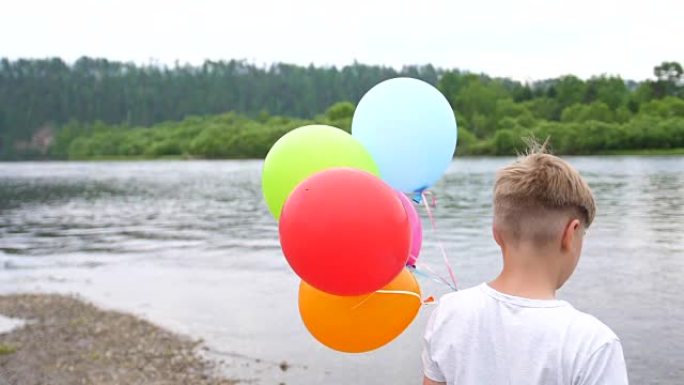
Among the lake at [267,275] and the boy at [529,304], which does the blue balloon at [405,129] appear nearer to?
the boy at [529,304]

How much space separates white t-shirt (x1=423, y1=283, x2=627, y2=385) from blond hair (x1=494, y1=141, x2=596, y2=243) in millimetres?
191

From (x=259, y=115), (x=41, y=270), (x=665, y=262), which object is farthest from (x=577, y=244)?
(x=259, y=115)

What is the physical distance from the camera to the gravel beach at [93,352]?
7.89m

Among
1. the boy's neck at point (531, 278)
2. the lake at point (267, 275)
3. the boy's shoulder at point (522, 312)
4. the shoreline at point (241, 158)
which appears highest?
the boy's neck at point (531, 278)

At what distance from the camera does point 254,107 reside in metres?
142

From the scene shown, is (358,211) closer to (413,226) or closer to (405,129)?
(413,226)

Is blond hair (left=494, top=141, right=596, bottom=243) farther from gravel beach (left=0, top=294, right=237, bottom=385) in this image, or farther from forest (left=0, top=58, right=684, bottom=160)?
forest (left=0, top=58, right=684, bottom=160)

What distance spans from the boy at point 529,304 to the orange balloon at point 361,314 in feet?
2.72

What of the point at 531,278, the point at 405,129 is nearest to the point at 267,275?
the point at 405,129

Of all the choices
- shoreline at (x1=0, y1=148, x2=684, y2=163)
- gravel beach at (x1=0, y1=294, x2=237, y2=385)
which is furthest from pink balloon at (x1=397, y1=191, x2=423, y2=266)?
shoreline at (x1=0, y1=148, x2=684, y2=163)

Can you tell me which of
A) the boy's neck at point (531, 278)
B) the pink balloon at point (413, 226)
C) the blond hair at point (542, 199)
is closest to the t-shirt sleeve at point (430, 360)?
the boy's neck at point (531, 278)

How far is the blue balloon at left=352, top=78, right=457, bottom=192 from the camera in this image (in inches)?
128

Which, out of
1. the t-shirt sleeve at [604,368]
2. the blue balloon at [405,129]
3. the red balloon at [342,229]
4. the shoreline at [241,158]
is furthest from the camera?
the shoreline at [241,158]

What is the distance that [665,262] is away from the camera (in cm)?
1623
